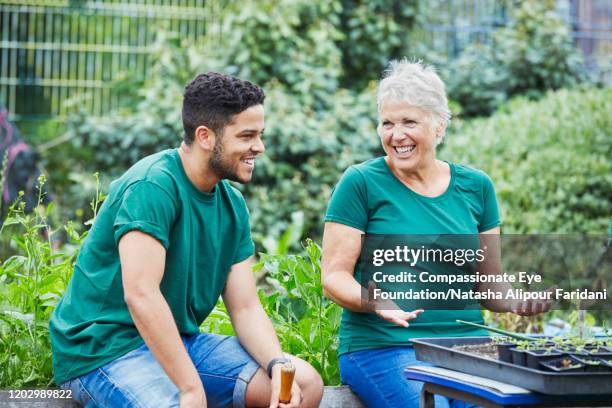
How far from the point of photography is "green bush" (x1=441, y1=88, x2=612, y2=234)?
7145mm

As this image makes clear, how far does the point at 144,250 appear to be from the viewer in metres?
2.91

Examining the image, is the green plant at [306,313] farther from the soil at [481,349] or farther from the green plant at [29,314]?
the soil at [481,349]

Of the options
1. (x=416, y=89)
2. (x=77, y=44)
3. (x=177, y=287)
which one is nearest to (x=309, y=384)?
(x=177, y=287)

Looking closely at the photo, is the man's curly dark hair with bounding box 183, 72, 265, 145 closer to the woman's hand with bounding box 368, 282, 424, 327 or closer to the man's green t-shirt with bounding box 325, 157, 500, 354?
the man's green t-shirt with bounding box 325, 157, 500, 354

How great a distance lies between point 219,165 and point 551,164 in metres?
4.67

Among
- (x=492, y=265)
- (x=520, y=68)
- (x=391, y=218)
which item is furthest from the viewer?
(x=520, y=68)

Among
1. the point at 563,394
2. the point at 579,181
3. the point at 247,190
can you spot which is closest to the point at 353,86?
the point at 247,190

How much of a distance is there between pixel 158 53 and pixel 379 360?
21.3ft

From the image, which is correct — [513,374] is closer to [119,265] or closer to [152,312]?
[152,312]

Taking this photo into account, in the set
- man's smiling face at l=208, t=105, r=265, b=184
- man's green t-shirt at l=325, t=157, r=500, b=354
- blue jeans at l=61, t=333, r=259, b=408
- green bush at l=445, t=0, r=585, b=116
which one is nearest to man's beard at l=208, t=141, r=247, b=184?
man's smiling face at l=208, t=105, r=265, b=184

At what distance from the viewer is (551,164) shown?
288 inches

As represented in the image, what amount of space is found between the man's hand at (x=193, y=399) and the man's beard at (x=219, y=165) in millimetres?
680

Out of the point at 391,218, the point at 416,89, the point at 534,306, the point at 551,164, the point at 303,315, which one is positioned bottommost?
the point at 303,315

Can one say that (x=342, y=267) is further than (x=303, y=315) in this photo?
No
